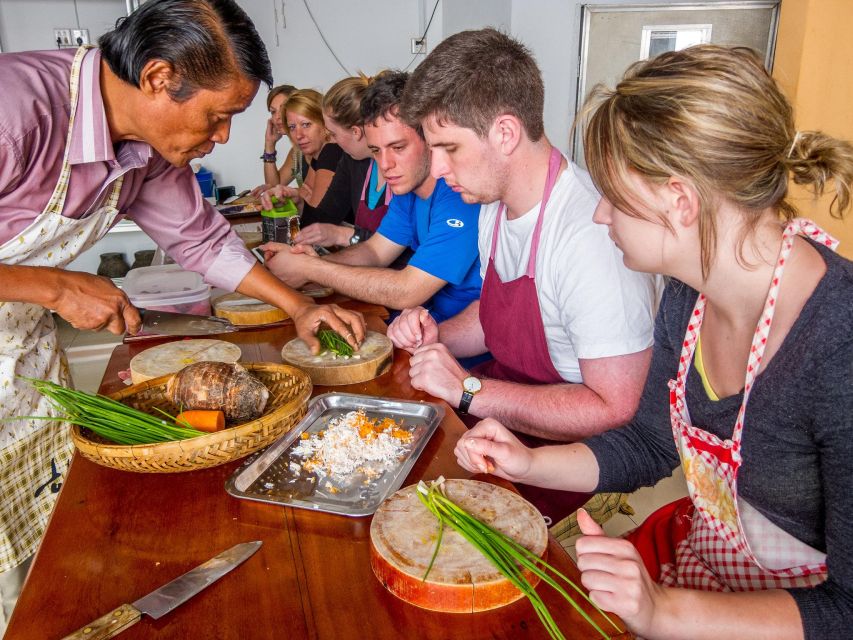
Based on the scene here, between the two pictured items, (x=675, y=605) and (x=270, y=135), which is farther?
(x=270, y=135)

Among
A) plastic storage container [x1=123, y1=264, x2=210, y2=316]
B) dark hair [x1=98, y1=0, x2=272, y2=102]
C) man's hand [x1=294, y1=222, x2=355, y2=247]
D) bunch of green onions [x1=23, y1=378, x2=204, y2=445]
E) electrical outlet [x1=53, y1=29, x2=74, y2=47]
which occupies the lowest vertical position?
man's hand [x1=294, y1=222, x2=355, y2=247]

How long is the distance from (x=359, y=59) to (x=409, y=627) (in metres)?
6.80

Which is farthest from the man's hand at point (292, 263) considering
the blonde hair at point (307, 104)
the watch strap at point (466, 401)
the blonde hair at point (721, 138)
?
the blonde hair at point (307, 104)

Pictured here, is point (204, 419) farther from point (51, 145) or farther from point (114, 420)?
point (51, 145)

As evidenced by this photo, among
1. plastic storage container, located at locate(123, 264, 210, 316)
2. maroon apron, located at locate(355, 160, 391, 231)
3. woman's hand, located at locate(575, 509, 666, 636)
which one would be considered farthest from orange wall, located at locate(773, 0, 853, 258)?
woman's hand, located at locate(575, 509, 666, 636)

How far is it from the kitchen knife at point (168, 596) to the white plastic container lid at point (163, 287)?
1.62m

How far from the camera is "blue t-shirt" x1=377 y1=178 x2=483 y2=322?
7.82ft

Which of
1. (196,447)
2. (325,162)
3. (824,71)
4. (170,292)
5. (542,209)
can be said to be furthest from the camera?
(325,162)

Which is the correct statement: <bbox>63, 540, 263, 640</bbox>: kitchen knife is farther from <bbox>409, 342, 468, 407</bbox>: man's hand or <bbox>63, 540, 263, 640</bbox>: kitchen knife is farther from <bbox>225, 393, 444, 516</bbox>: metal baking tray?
<bbox>409, 342, 468, 407</bbox>: man's hand

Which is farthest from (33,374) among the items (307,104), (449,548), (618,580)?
(307,104)

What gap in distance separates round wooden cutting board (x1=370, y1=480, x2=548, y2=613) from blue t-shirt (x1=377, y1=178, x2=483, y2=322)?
4.38 feet

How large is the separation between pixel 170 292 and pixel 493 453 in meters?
1.74

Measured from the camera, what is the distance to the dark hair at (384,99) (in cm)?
253

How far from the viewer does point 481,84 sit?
1.79m
